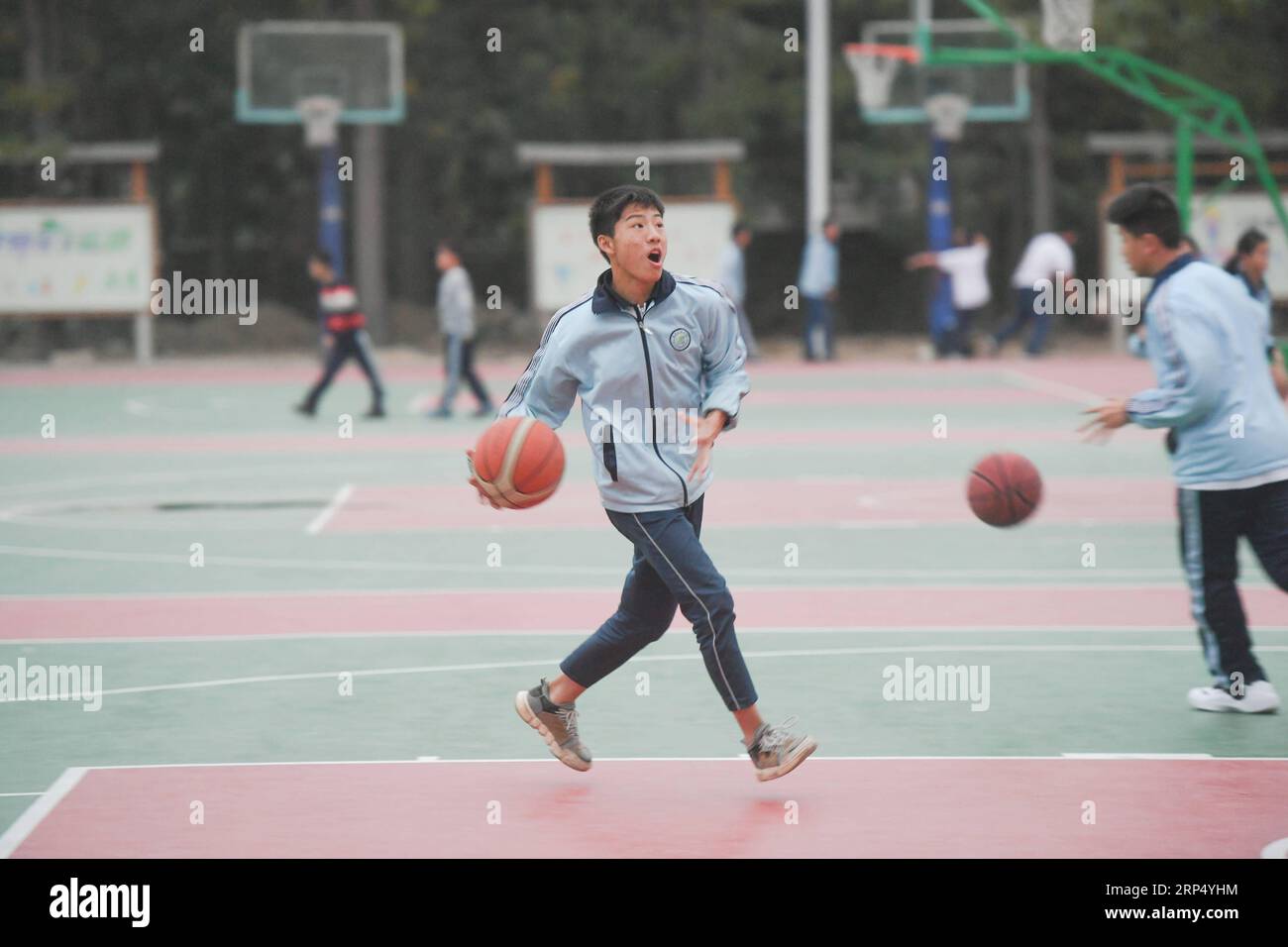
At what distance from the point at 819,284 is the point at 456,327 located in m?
10.7

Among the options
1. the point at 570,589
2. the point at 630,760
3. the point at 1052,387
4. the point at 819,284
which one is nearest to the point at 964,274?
the point at 819,284

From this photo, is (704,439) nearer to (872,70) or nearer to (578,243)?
(578,243)

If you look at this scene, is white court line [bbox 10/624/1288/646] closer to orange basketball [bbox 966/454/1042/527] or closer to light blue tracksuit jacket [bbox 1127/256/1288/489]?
orange basketball [bbox 966/454/1042/527]

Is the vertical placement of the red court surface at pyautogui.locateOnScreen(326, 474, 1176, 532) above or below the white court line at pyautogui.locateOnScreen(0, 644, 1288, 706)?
above

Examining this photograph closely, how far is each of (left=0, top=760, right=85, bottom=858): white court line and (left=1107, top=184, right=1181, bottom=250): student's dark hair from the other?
4415 mm

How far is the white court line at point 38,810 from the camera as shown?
6779mm

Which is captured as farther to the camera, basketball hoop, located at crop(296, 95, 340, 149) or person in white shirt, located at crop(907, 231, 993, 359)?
basketball hoop, located at crop(296, 95, 340, 149)

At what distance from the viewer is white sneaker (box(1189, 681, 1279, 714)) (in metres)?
8.77

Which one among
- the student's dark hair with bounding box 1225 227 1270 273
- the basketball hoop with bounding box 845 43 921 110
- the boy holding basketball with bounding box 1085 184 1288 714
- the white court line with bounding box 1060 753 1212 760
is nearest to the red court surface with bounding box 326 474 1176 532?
the student's dark hair with bounding box 1225 227 1270 273

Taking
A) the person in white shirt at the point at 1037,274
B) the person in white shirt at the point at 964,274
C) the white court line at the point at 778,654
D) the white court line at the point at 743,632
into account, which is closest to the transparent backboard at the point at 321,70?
the person in white shirt at the point at 964,274

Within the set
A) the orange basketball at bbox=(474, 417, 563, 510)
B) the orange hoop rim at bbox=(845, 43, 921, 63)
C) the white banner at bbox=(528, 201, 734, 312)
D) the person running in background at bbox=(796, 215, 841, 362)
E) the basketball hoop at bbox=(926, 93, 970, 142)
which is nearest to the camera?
Result: the orange basketball at bbox=(474, 417, 563, 510)

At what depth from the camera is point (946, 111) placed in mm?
35438

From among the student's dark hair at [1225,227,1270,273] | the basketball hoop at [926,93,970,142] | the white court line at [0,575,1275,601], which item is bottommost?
the white court line at [0,575,1275,601]
